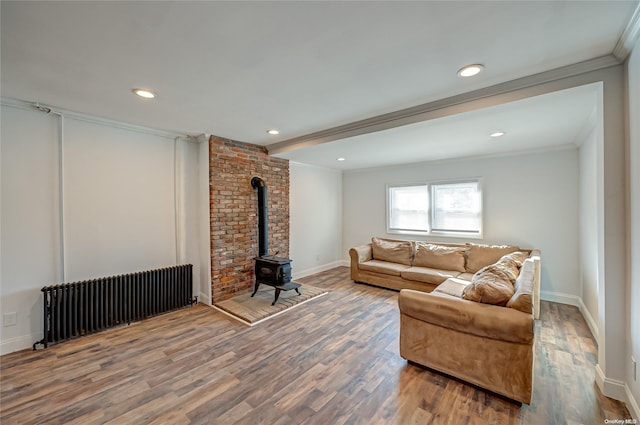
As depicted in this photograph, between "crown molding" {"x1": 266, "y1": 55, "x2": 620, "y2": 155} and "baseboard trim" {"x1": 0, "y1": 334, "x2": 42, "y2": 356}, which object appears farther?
"baseboard trim" {"x1": 0, "y1": 334, "x2": 42, "y2": 356}

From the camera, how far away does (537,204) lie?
13.4 ft

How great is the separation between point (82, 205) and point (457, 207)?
5897 millimetres

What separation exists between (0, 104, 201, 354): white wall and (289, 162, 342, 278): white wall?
2.03 m

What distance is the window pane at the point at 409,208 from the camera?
537 centimetres

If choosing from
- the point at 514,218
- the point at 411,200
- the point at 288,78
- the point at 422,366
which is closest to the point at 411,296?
the point at 422,366

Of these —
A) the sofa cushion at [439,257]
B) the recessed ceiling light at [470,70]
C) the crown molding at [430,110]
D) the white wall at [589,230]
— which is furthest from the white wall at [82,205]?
the white wall at [589,230]

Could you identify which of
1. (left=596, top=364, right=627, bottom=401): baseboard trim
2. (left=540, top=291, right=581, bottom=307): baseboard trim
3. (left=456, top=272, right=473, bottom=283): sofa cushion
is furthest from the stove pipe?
(left=540, top=291, right=581, bottom=307): baseboard trim

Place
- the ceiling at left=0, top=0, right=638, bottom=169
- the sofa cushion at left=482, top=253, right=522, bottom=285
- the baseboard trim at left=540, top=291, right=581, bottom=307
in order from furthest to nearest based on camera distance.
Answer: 1. the baseboard trim at left=540, top=291, right=581, bottom=307
2. the sofa cushion at left=482, top=253, right=522, bottom=285
3. the ceiling at left=0, top=0, right=638, bottom=169

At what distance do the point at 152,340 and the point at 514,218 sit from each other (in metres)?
5.59

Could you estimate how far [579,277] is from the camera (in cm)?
373

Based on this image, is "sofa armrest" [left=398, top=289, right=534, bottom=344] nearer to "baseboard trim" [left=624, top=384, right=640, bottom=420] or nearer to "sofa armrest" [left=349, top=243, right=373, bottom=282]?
"baseboard trim" [left=624, top=384, right=640, bottom=420]

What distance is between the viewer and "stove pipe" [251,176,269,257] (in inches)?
170

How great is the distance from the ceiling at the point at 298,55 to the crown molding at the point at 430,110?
0.25ft

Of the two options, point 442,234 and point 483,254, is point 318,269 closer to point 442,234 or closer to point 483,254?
point 442,234
